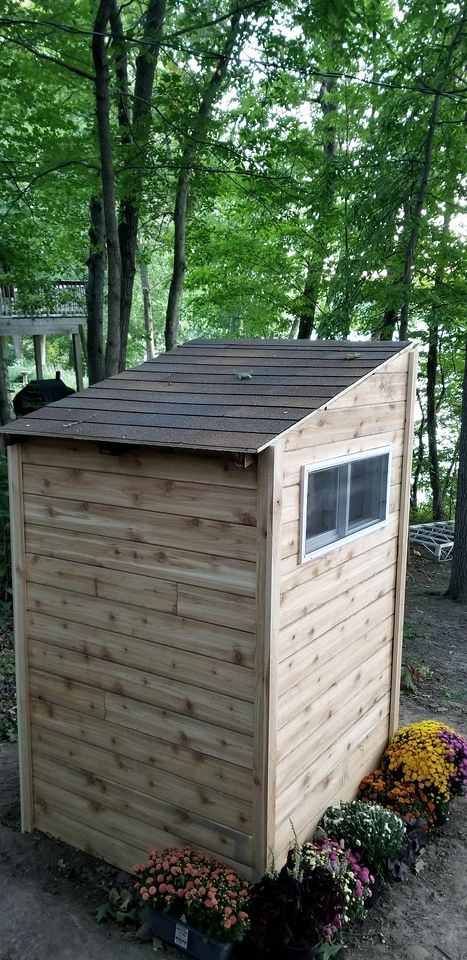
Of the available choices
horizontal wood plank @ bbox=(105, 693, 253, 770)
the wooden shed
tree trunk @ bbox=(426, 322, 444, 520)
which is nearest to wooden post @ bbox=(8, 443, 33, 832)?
the wooden shed

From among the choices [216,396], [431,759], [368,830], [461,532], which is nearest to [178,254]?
[461,532]

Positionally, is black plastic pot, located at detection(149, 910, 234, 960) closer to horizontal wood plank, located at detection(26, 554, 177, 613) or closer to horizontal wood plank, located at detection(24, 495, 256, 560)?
horizontal wood plank, located at detection(26, 554, 177, 613)

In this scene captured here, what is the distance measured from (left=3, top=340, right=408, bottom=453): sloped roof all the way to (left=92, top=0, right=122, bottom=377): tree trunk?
2.75 metres

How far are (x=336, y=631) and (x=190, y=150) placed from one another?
7.52 m

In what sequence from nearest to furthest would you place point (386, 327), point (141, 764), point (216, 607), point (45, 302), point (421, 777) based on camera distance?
1. point (216, 607)
2. point (141, 764)
3. point (421, 777)
4. point (386, 327)
5. point (45, 302)

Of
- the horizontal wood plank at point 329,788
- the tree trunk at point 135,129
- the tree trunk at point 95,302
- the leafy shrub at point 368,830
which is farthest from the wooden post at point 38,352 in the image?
the leafy shrub at point 368,830

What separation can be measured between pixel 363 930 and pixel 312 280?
37.7 feet

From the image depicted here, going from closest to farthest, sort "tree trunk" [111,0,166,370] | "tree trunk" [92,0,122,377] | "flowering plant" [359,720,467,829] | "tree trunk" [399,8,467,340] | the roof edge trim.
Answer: the roof edge trim, "flowering plant" [359,720,467,829], "tree trunk" [92,0,122,377], "tree trunk" [399,8,467,340], "tree trunk" [111,0,166,370]

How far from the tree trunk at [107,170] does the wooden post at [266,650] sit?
4.98 meters

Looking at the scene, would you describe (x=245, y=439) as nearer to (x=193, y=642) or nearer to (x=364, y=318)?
(x=193, y=642)

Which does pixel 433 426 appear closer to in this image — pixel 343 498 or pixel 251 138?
pixel 251 138

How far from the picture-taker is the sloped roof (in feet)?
11.5

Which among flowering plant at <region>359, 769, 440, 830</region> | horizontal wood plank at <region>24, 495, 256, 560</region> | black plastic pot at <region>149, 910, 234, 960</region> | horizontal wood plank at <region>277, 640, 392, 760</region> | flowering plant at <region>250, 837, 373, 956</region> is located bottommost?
flowering plant at <region>359, 769, 440, 830</region>

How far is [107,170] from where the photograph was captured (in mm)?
7406
